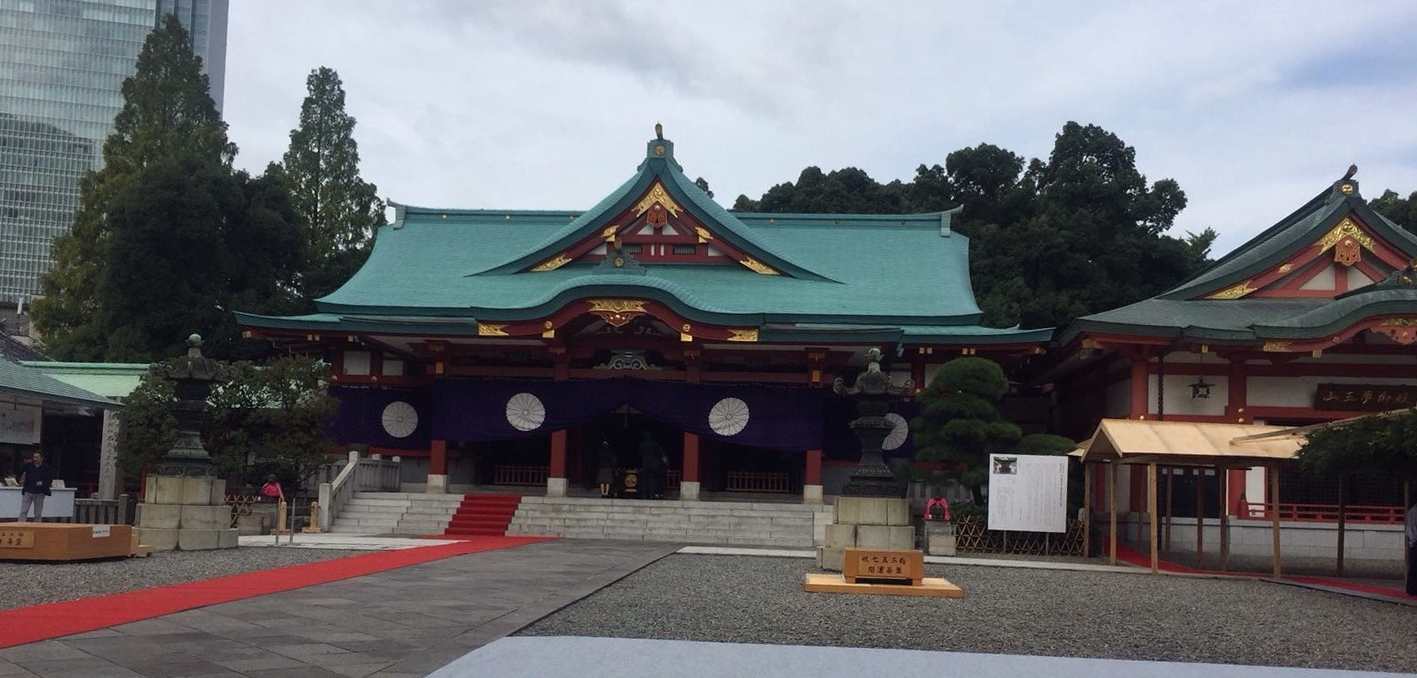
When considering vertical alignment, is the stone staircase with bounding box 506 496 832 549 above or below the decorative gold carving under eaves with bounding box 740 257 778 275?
below

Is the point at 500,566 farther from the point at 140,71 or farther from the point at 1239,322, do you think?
the point at 140,71

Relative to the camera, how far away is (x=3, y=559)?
14102 millimetres

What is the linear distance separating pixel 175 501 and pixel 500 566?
525 cm

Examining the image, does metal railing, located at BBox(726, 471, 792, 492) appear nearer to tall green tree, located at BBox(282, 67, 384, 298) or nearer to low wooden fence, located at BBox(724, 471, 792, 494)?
low wooden fence, located at BBox(724, 471, 792, 494)

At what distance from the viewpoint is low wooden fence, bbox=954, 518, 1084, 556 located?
21.2 metres

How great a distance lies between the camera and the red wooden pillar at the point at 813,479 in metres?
24.7

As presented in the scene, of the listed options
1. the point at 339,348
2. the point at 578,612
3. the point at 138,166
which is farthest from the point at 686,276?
the point at 138,166

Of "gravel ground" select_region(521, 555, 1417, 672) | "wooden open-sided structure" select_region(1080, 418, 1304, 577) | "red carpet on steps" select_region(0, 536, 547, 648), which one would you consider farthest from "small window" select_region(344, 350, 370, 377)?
"wooden open-sided structure" select_region(1080, 418, 1304, 577)

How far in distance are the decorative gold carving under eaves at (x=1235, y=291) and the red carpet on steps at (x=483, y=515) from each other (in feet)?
49.9

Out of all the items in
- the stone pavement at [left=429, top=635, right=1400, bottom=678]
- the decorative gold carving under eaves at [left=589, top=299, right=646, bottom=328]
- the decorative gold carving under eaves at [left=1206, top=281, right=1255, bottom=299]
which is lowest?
the stone pavement at [left=429, top=635, right=1400, bottom=678]

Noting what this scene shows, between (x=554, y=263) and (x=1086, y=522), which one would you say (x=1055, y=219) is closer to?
(x=554, y=263)

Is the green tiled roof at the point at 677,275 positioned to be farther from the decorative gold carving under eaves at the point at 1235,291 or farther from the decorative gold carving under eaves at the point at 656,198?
the decorative gold carving under eaves at the point at 1235,291

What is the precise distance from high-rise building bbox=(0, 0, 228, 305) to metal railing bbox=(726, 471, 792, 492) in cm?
8766

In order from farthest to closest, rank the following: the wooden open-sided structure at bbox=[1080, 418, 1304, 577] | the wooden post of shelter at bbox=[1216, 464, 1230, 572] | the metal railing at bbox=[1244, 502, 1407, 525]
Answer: the metal railing at bbox=[1244, 502, 1407, 525] < the wooden post of shelter at bbox=[1216, 464, 1230, 572] < the wooden open-sided structure at bbox=[1080, 418, 1304, 577]
